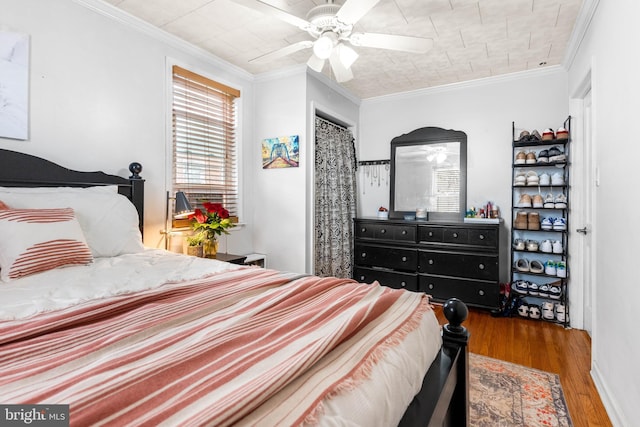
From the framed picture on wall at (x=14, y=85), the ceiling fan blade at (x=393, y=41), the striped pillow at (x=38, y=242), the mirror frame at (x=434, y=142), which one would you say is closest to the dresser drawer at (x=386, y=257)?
the mirror frame at (x=434, y=142)

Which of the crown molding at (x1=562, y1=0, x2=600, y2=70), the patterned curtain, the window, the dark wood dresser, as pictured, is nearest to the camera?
the crown molding at (x1=562, y1=0, x2=600, y2=70)

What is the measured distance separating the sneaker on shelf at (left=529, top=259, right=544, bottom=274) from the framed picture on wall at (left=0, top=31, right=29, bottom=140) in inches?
166

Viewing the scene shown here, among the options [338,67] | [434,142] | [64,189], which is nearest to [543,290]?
[434,142]

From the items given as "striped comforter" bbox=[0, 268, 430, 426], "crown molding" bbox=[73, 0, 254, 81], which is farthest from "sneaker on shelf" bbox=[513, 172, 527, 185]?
"crown molding" bbox=[73, 0, 254, 81]

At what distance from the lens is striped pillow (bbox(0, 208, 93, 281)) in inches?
56.8

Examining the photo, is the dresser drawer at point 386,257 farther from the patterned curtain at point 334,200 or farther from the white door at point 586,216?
the white door at point 586,216

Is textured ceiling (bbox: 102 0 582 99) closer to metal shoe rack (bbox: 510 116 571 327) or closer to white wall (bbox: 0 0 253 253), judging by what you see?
white wall (bbox: 0 0 253 253)

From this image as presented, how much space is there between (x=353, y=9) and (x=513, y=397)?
238 cm

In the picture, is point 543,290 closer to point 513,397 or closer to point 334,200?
point 513,397

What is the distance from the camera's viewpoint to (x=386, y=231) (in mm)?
3777

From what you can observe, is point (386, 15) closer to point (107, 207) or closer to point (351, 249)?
point (107, 207)

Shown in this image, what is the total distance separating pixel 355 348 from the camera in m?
0.86

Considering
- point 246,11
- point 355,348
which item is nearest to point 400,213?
point 246,11

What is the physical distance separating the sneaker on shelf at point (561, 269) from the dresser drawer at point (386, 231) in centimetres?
134
